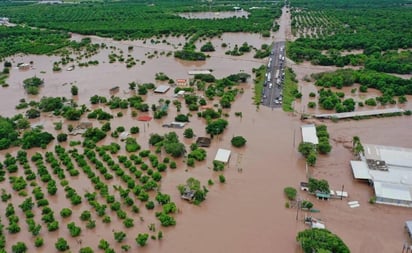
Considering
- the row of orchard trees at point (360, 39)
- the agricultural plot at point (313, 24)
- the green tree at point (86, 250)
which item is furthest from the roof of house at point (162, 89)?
the agricultural plot at point (313, 24)

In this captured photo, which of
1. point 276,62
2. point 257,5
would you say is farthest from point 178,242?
point 257,5

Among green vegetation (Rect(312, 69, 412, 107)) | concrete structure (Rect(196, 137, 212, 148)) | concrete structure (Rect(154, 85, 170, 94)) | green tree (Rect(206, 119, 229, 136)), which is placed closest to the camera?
concrete structure (Rect(196, 137, 212, 148))

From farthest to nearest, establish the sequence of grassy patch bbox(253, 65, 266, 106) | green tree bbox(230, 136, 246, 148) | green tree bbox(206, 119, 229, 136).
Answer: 1. grassy patch bbox(253, 65, 266, 106)
2. green tree bbox(206, 119, 229, 136)
3. green tree bbox(230, 136, 246, 148)

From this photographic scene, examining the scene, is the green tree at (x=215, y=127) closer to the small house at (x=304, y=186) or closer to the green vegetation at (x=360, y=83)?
the small house at (x=304, y=186)

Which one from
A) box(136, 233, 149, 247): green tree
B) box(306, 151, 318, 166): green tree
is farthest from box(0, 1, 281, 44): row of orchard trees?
box(136, 233, 149, 247): green tree

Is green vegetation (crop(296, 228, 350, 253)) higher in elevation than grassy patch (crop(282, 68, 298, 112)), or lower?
lower

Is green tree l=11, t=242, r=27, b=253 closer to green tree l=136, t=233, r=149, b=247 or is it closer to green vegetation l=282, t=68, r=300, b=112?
green tree l=136, t=233, r=149, b=247
